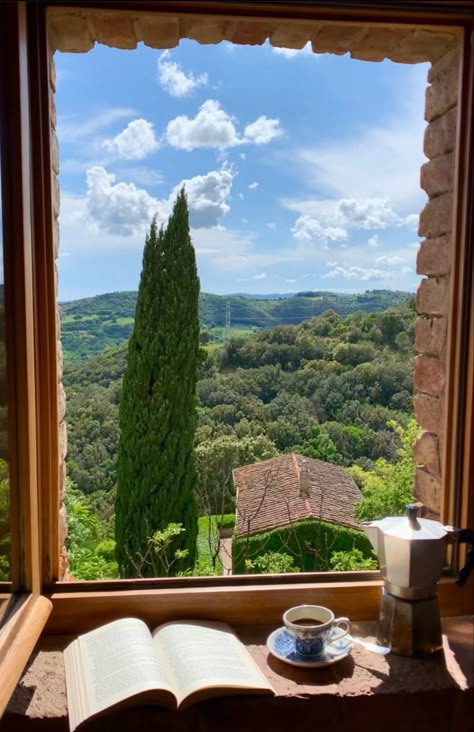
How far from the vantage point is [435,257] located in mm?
1206

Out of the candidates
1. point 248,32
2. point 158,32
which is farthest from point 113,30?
point 248,32

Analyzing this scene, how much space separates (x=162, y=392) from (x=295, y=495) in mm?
1021

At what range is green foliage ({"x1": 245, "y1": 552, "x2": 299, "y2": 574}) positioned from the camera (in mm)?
1534

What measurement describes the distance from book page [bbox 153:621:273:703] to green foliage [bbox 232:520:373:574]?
53 centimetres

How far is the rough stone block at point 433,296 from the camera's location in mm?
1165

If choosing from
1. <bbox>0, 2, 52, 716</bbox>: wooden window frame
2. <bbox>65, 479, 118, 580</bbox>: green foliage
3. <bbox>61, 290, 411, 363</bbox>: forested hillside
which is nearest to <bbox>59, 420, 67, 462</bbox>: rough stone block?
<bbox>0, 2, 52, 716</bbox>: wooden window frame

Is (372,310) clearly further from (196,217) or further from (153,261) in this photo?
(153,261)

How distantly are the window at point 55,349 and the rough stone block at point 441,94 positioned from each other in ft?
0.19

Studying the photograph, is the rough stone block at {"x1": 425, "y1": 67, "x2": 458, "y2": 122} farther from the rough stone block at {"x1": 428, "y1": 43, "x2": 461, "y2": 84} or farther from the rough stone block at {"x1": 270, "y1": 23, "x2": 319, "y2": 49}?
the rough stone block at {"x1": 270, "y1": 23, "x2": 319, "y2": 49}

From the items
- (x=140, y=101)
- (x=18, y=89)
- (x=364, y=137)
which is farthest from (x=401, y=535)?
(x=140, y=101)

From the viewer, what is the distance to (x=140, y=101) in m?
1.72

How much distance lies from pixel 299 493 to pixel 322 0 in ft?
3.91

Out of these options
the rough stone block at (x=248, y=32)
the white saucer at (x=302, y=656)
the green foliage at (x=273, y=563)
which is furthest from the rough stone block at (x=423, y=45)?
the green foliage at (x=273, y=563)

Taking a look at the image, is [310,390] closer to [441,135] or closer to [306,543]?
[306,543]
